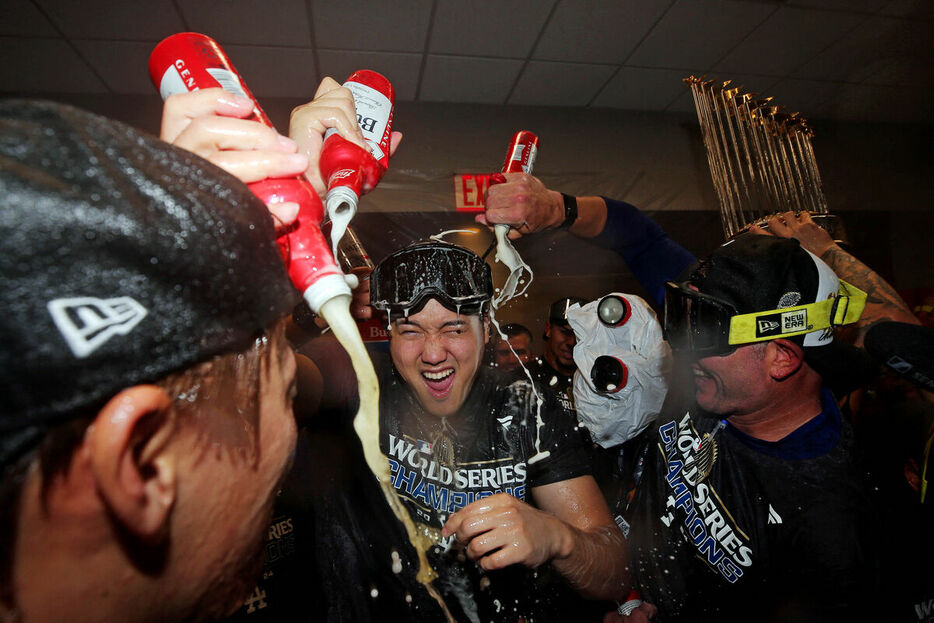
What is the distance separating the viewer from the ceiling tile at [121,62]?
404cm

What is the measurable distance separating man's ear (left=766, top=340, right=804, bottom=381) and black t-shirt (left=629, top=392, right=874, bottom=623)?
265 millimetres

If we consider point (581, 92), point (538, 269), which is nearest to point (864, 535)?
point (538, 269)

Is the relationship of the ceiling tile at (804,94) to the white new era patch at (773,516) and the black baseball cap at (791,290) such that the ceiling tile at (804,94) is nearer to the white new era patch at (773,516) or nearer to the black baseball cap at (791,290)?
the black baseball cap at (791,290)

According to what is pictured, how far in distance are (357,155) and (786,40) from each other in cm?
589

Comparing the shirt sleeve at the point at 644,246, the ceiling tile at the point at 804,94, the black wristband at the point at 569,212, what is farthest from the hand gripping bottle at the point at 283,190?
the ceiling tile at the point at 804,94

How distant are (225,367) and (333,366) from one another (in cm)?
148

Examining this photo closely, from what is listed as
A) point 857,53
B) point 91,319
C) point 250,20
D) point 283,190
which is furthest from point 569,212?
point 857,53

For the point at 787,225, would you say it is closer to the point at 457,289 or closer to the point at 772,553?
the point at 772,553

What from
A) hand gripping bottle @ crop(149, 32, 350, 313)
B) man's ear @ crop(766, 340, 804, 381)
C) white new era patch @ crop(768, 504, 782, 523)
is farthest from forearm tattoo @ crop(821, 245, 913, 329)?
hand gripping bottle @ crop(149, 32, 350, 313)

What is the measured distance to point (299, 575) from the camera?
328 cm

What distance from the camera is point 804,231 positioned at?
2799 millimetres

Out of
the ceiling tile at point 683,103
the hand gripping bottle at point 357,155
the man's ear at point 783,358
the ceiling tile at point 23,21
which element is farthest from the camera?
the ceiling tile at point 683,103

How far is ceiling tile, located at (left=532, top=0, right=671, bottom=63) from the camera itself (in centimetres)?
406

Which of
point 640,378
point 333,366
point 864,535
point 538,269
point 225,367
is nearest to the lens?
point 225,367
